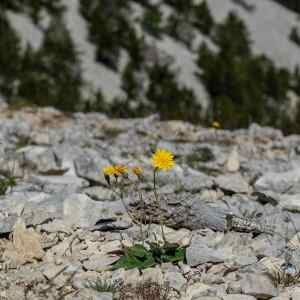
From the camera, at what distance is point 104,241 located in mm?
4539

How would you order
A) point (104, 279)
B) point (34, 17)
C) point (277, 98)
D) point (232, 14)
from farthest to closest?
point (232, 14)
point (277, 98)
point (34, 17)
point (104, 279)

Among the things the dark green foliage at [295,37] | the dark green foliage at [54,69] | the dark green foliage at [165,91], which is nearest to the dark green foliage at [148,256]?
the dark green foliage at [54,69]

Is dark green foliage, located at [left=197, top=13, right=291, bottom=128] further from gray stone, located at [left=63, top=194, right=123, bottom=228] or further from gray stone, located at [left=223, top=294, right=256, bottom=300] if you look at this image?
gray stone, located at [left=223, top=294, right=256, bottom=300]

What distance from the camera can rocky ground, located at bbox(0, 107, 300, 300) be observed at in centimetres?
385

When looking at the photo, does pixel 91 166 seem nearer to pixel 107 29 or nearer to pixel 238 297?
pixel 238 297

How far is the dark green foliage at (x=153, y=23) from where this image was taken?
3453cm

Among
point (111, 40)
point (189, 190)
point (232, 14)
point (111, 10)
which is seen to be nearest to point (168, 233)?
point (189, 190)

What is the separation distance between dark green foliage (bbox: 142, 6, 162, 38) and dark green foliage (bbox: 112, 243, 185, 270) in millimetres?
30972

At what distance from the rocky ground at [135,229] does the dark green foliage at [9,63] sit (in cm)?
1628

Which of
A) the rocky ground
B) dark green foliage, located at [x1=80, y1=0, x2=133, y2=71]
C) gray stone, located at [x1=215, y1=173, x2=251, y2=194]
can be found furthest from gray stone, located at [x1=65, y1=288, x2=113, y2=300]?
dark green foliage, located at [x1=80, y1=0, x2=133, y2=71]

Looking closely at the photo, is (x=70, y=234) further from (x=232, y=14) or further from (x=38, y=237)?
(x=232, y=14)

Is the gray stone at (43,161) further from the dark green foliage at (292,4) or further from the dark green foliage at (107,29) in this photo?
the dark green foliage at (292,4)

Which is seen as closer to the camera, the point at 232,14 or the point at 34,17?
the point at 34,17

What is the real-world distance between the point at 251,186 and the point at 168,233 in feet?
7.32
